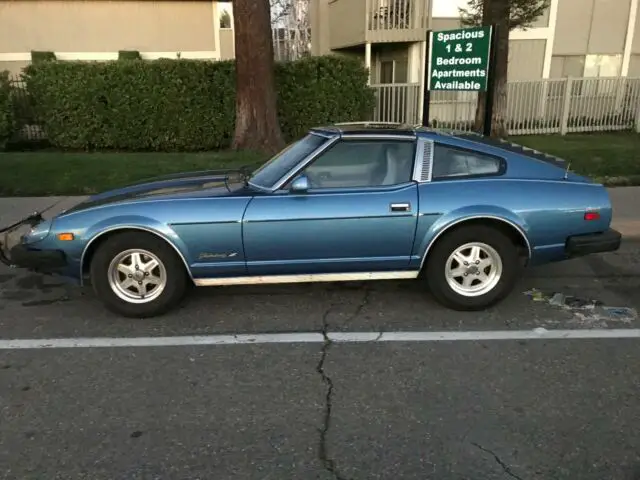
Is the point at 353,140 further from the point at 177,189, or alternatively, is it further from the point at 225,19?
the point at 225,19

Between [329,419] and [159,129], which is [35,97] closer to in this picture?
[159,129]

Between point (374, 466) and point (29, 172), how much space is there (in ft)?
29.0

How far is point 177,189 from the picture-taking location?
167 inches

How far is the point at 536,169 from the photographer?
4.24 metres

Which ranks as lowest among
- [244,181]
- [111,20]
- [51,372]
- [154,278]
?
[51,372]

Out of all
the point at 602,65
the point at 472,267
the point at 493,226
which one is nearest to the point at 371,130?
the point at 493,226

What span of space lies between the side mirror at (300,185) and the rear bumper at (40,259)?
1.78 metres

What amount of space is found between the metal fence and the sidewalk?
25.0ft

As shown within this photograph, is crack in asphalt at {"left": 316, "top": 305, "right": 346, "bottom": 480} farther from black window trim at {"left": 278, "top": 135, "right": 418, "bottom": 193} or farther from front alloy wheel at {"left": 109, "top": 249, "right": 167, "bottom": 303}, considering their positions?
front alloy wheel at {"left": 109, "top": 249, "right": 167, "bottom": 303}

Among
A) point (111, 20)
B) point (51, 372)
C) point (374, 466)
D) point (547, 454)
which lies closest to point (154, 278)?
point (51, 372)

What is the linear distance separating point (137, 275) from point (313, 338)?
4.67ft

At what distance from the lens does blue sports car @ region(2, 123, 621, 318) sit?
3.96m

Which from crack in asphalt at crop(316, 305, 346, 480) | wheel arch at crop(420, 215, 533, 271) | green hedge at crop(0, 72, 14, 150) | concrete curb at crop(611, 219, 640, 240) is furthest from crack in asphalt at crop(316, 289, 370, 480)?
green hedge at crop(0, 72, 14, 150)

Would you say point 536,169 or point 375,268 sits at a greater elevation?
point 536,169
